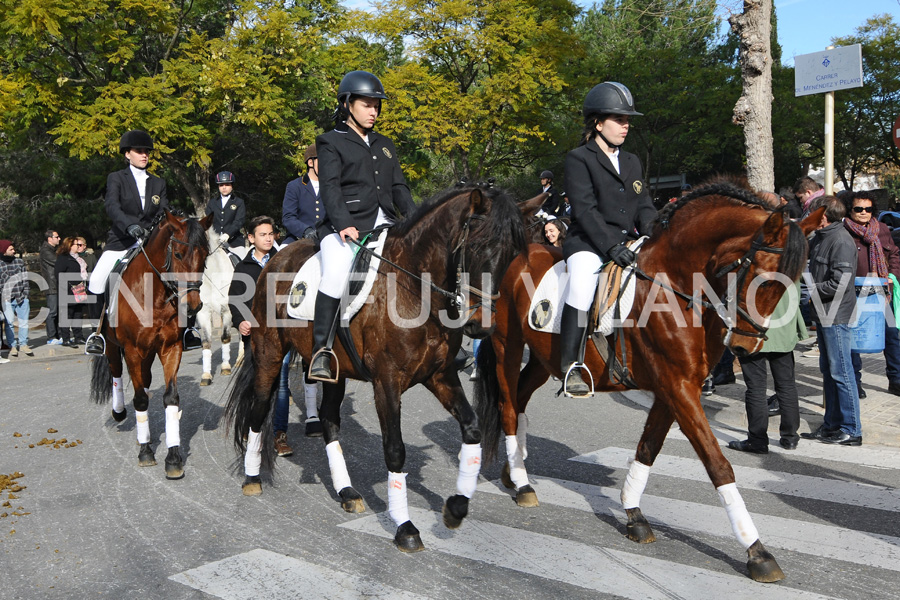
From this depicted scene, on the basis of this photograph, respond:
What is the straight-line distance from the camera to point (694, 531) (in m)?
5.46

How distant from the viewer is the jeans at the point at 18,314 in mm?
16031

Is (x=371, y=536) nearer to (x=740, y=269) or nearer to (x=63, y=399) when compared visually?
(x=740, y=269)

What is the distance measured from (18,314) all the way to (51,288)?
84.7 inches

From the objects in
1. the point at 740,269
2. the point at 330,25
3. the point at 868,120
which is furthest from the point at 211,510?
the point at 868,120

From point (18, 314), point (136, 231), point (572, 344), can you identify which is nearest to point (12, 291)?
point (18, 314)

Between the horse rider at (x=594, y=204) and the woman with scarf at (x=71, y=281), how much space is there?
577 inches

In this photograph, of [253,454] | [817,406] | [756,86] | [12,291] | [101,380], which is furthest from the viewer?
[12,291]

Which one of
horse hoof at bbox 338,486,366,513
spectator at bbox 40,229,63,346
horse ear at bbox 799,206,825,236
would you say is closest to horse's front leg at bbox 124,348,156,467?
horse hoof at bbox 338,486,366,513

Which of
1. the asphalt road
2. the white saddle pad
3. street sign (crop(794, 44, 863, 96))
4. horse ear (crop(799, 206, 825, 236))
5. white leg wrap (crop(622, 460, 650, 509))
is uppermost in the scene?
street sign (crop(794, 44, 863, 96))

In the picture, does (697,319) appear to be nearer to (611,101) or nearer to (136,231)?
(611,101)

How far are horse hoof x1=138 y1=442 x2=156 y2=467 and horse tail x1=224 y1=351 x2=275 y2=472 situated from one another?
928mm

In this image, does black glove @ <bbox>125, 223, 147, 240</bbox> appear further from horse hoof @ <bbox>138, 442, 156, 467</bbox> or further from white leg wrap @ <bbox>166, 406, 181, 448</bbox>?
horse hoof @ <bbox>138, 442, 156, 467</bbox>

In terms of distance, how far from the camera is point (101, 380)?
8.89 metres

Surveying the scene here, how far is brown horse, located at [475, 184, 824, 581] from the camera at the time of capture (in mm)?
4641
